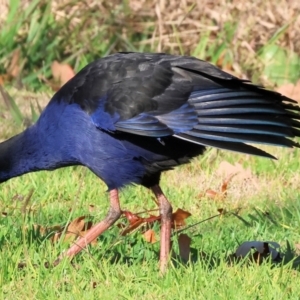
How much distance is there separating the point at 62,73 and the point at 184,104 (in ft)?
11.3

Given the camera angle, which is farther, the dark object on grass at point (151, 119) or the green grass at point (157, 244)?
the dark object on grass at point (151, 119)

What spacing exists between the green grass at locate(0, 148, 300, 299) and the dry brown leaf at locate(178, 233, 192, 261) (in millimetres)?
53

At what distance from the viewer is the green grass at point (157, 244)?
12.3 feet

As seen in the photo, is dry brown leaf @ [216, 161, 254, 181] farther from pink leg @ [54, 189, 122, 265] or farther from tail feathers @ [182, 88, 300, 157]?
tail feathers @ [182, 88, 300, 157]

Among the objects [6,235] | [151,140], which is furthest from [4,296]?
[151,140]

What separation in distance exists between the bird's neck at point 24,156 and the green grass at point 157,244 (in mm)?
257

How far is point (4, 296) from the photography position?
12.3 ft

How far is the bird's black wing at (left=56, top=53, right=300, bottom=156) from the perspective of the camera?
4.02 metres

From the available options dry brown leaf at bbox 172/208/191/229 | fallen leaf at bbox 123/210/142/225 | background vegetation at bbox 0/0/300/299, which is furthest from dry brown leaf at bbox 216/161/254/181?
fallen leaf at bbox 123/210/142/225

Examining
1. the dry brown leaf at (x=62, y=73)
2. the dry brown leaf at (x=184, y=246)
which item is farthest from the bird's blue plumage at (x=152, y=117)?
the dry brown leaf at (x=62, y=73)

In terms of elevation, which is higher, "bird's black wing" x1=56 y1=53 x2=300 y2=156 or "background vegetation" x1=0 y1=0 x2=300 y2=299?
"bird's black wing" x1=56 y1=53 x2=300 y2=156

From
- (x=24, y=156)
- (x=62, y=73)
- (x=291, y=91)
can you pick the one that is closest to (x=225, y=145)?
(x=24, y=156)

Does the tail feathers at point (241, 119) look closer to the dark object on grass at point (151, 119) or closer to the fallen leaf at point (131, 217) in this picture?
the dark object on grass at point (151, 119)

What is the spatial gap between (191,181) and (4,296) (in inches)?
81.8
